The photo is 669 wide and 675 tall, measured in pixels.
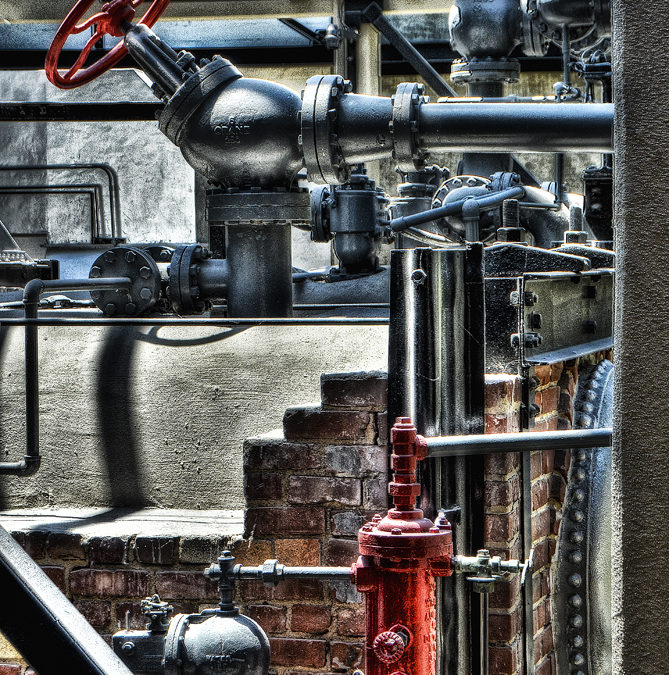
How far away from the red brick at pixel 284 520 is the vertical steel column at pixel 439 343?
0.97 m

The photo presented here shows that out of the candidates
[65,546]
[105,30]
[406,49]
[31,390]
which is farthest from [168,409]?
[406,49]

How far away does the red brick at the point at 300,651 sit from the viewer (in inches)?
115

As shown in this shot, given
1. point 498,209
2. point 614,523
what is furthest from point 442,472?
point 498,209

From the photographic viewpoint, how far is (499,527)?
2.79m

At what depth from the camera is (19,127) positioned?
1352 cm

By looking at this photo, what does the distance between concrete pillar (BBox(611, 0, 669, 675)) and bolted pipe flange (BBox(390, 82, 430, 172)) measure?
2.79 meters

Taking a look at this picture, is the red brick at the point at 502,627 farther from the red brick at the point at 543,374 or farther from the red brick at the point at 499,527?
the red brick at the point at 543,374

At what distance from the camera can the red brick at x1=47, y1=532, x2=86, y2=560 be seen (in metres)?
3.00

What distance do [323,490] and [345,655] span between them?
1.31 feet

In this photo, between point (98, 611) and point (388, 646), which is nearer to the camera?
point (388, 646)

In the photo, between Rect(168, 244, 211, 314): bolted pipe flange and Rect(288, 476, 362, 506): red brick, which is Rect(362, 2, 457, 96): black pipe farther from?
Rect(288, 476, 362, 506): red brick

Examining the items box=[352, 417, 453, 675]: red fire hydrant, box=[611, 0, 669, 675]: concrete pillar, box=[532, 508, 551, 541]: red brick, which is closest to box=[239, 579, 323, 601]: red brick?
box=[532, 508, 551, 541]: red brick

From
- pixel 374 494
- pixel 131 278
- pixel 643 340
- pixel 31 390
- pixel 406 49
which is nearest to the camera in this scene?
pixel 643 340

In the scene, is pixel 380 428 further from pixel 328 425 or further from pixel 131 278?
pixel 131 278
